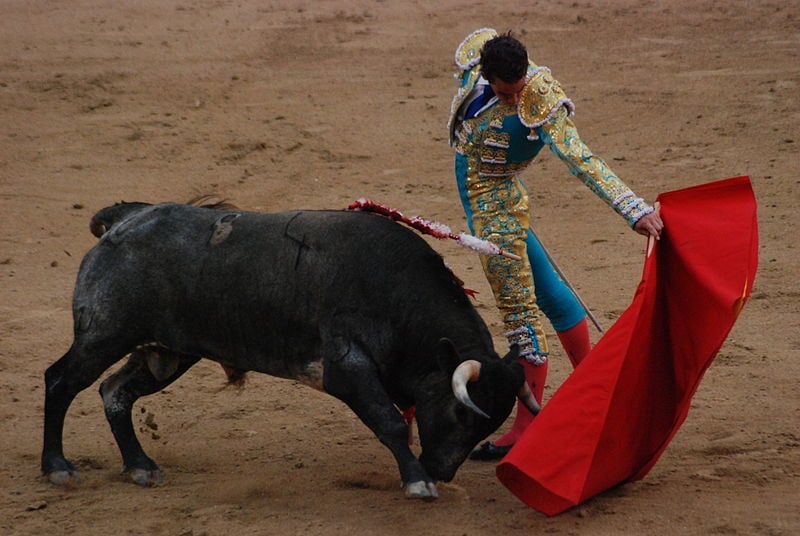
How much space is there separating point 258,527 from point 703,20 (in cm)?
803

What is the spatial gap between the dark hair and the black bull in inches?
27.4

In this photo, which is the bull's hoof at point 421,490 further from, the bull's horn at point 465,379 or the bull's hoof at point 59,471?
the bull's hoof at point 59,471

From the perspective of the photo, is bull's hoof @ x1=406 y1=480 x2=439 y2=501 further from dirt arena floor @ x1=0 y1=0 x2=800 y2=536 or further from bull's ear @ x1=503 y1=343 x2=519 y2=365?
bull's ear @ x1=503 y1=343 x2=519 y2=365

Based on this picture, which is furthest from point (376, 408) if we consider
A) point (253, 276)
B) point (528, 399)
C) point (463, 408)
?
point (253, 276)

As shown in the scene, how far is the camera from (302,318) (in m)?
4.49

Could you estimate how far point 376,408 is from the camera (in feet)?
14.1

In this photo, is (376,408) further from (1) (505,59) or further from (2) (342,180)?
(2) (342,180)

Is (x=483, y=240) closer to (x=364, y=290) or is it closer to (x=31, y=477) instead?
(x=364, y=290)

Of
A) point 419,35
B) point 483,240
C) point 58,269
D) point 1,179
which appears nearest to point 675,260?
point 483,240

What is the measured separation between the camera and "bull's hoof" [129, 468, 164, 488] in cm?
466

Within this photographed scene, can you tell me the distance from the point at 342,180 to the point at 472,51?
4.05 metres

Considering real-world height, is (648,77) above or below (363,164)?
above

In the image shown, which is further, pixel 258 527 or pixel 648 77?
pixel 648 77

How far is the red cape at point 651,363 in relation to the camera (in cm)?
400
